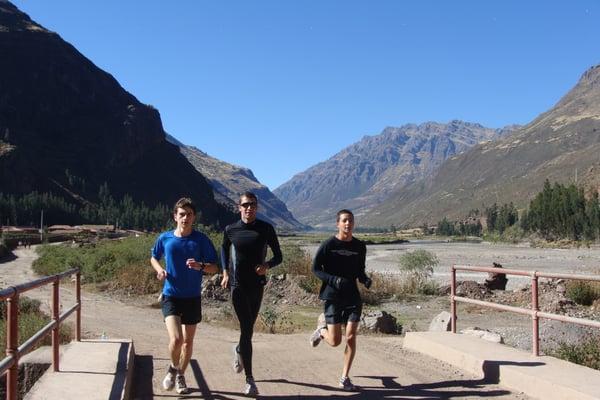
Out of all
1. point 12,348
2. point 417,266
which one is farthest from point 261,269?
point 417,266

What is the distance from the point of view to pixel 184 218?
677cm

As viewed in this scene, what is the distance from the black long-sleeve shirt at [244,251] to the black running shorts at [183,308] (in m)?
0.43

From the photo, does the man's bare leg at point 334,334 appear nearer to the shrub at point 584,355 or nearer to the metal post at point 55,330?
the metal post at point 55,330

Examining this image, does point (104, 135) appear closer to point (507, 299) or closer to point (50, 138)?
point (50, 138)

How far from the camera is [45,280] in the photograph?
21.2 feet

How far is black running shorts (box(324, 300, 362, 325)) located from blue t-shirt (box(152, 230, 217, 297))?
1.40 m

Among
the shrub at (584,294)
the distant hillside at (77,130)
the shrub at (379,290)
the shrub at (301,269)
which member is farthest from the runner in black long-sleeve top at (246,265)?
the distant hillside at (77,130)

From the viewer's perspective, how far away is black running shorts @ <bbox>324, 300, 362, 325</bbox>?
7289 millimetres

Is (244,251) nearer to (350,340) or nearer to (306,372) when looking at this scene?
(350,340)

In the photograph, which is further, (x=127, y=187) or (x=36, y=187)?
(x=127, y=187)

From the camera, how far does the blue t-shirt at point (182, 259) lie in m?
6.70

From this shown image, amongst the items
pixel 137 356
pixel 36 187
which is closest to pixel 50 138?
pixel 36 187

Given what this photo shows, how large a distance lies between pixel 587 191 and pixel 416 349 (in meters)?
146

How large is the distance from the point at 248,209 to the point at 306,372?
7.96ft
